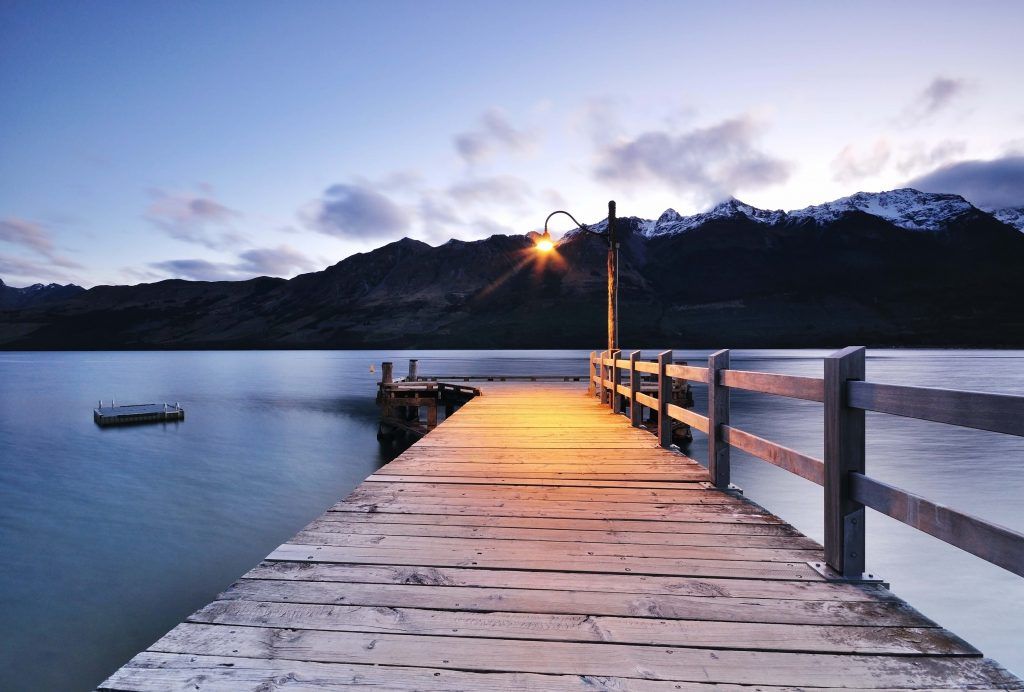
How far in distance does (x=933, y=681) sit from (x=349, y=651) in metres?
2.32

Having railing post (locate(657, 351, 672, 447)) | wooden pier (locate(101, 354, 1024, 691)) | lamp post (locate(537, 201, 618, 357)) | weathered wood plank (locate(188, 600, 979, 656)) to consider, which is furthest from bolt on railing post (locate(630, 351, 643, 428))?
weathered wood plank (locate(188, 600, 979, 656))

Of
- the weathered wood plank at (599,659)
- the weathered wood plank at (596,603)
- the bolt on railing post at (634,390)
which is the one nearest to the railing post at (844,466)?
the weathered wood plank at (596,603)

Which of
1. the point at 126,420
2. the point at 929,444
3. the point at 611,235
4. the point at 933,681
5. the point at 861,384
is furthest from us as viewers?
the point at 126,420

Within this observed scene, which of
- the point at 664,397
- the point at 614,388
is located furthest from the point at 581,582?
the point at 614,388

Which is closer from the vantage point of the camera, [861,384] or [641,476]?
[861,384]

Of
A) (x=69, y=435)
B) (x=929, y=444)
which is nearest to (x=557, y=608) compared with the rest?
(x=929, y=444)

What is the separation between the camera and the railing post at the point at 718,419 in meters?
5.40

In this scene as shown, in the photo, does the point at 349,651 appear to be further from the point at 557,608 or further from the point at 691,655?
the point at 691,655

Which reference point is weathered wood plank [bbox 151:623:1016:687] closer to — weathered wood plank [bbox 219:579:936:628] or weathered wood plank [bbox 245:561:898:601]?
weathered wood plank [bbox 219:579:936:628]

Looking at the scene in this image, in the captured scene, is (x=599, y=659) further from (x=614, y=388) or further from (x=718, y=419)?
(x=614, y=388)

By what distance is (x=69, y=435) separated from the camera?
3150 centimetres

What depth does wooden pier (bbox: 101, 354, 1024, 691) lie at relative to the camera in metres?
2.28

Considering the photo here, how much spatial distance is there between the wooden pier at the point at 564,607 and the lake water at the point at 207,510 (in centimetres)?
816

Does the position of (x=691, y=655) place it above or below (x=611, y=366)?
below
